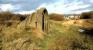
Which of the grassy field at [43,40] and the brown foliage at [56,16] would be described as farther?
the brown foliage at [56,16]

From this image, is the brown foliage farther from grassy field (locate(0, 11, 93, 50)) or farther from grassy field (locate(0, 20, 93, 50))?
grassy field (locate(0, 20, 93, 50))

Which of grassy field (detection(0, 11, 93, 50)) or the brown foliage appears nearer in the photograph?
grassy field (detection(0, 11, 93, 50))

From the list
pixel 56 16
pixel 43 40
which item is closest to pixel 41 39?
pixel 43 40

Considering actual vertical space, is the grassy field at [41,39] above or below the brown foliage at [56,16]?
below

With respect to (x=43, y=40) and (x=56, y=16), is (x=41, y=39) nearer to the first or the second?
(x=43, y=40)

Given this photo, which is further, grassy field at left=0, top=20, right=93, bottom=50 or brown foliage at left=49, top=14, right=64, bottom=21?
brown foliage at left=49, top=14, right=64, bottom=21

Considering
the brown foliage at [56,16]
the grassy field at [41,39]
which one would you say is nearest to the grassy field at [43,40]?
the grassy field at [41,39]

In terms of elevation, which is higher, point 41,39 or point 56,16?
point 56,16

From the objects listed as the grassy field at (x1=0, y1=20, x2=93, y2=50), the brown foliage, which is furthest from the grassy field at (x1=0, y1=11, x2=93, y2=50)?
the brown foliage

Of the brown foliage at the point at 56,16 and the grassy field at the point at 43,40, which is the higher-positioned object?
the brown foliage at the point at 56,16

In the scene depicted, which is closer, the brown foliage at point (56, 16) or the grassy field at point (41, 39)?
the grassy field at point (41, 39)

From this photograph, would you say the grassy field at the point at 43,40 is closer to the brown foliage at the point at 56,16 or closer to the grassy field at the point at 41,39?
the grassy field at the point at 41,39

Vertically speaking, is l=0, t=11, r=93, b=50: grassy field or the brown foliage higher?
the brown foliage

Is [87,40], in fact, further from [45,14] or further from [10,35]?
[10,35]
